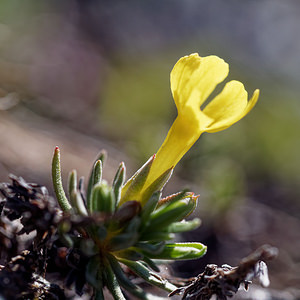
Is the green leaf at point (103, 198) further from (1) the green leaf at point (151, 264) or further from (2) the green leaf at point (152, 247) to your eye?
(1) the green leaf at point (151, 264)

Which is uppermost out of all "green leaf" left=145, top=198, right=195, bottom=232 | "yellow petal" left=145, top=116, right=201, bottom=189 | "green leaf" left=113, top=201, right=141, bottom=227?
"yellow petal" left=145, top=116, right=201, bottom=189

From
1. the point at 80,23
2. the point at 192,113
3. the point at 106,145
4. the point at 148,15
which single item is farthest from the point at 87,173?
the point at 148,15

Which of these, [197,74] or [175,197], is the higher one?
[197,74]

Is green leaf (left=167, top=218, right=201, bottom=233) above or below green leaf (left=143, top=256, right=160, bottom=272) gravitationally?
above

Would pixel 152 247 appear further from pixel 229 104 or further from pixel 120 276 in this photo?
pixel 229 104

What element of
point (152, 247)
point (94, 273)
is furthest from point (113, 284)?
point (152, 247)

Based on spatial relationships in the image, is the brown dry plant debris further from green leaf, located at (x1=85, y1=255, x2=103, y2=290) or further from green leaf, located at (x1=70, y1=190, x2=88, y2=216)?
green leaf, located at (x1=70, y1=190, x2=88, y2=216)

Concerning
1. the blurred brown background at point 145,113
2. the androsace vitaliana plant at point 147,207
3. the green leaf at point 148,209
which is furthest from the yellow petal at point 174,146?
the blurred brown background at point 145,113

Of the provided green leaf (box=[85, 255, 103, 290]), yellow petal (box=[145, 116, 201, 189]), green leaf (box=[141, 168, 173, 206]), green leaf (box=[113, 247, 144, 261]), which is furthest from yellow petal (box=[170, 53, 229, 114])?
green leaf (box=[85, 255, 103, 290])
